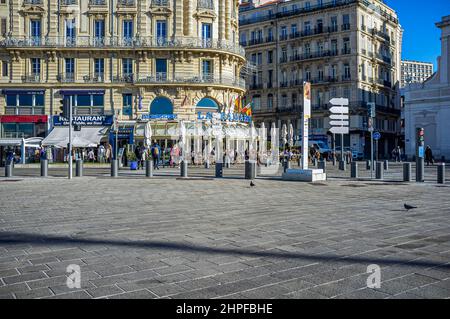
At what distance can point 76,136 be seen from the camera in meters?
33.7

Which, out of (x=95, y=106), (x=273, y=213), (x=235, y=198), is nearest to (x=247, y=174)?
(x=235, y=198)

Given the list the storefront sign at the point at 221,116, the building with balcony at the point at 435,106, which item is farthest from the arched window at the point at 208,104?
the building with balcony at the point at 435,106

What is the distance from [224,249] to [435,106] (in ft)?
142

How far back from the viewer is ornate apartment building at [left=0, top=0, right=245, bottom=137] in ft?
117

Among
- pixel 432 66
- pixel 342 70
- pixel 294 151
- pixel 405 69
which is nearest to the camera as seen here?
pixel 294 151

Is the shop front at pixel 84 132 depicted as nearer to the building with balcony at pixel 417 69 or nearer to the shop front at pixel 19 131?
the shop front at pixel 19 131

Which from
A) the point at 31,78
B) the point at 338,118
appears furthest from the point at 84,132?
the point at 338,118

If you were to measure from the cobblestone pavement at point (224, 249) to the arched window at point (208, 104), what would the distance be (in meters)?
26.8

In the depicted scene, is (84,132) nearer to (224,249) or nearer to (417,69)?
(224,249)

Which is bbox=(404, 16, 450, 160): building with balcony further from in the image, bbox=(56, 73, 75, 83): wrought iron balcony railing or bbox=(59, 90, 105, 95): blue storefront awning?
bbox=(56, 73, 75, 83): wrought iron balcony railing

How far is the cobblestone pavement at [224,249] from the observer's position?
3863 millimetres

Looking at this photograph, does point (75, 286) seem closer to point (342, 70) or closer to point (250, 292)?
point (250, 292)

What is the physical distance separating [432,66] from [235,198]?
185549 mm
